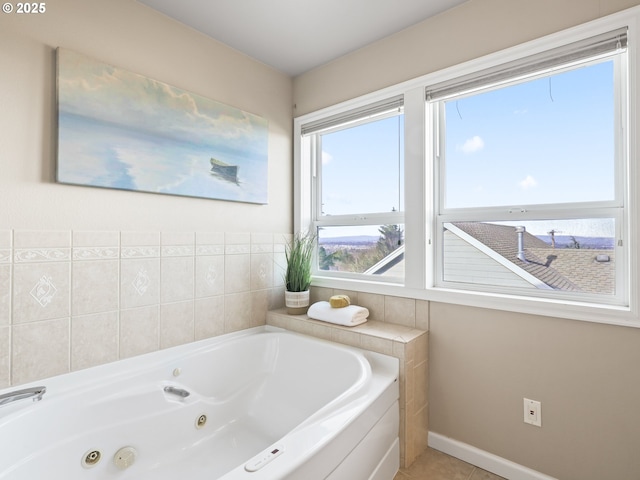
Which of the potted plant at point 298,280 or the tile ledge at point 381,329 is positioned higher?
the potted plant at point 298,280

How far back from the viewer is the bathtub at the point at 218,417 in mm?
1229

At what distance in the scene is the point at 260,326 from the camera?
243cm

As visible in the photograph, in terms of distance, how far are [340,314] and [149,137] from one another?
1.51 metres

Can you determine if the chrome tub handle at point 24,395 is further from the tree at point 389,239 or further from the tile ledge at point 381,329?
the tree at point 389,239

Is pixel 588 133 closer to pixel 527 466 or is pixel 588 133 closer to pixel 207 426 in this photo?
pixel 527 466

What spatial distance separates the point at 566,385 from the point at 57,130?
2657 mm

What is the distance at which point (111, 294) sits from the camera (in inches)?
67.2

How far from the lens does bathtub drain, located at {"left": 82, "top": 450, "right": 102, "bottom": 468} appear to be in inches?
55.6

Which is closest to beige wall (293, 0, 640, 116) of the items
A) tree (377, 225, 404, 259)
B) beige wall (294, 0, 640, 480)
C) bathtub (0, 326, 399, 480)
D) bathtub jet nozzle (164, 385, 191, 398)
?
beige wall (294, 0, 640, 480)

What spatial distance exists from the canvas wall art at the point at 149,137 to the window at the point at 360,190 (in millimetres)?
547

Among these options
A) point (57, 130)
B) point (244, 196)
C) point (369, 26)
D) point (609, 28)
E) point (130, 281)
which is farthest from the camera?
point (244, 196)

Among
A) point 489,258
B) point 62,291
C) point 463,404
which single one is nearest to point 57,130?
point 62,291

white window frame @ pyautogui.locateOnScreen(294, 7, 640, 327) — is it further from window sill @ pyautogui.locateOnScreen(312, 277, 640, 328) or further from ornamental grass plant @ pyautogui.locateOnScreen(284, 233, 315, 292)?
ornamental grass plant @ pyautogui.locateOnScreen(284, 233, 315, 292)
